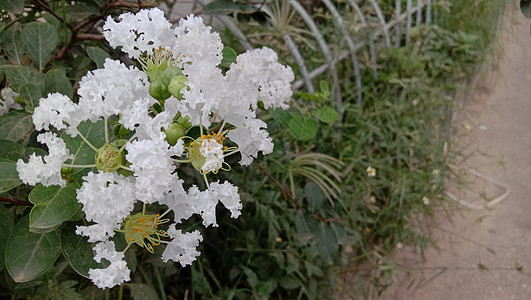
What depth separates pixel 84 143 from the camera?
29.4 inches

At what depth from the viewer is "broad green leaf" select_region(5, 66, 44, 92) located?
0.90 m

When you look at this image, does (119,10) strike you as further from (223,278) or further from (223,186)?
(223,278)

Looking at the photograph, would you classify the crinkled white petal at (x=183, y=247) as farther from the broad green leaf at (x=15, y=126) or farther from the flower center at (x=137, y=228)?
the broad green leaf at (x=15, y=126)

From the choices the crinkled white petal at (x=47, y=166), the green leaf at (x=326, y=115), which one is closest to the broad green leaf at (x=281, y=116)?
the green leaf at (x=326, y=115)

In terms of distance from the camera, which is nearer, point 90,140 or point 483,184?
point 90,140

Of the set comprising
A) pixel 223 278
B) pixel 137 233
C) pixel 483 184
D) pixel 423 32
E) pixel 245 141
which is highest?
pixel 245 141

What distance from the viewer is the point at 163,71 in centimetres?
75

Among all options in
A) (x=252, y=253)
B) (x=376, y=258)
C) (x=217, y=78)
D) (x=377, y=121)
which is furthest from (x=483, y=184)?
(x=217, y=78)

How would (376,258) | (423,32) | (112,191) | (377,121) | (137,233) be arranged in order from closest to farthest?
(112,191), (137,233), (376,258), (377,121), (423,32)

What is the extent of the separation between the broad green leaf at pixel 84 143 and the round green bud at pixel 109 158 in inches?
1.8

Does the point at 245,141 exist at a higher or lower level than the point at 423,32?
higher

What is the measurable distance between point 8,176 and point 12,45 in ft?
1.40

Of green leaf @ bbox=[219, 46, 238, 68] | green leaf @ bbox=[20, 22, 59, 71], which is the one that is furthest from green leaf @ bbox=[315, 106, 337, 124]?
green leaf @ bbox=[20, 22, 59, 71]

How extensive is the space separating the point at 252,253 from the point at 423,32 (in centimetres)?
183
